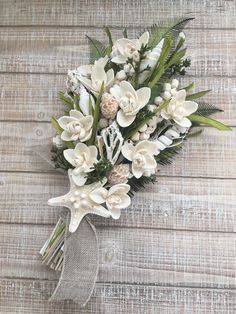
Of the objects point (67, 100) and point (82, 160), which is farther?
point (67, 100)

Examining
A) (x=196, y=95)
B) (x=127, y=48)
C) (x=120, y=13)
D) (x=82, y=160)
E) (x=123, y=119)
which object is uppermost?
(x=120, y=13)

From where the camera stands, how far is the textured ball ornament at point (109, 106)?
4.02 ft

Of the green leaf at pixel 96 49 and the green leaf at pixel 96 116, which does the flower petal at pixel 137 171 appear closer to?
the green leaf at pixel 96 116

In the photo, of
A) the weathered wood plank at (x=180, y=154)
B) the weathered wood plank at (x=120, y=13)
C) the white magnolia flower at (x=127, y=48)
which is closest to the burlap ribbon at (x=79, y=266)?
the weathered wood plank at (x=180, y=154)

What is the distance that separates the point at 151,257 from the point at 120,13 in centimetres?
79

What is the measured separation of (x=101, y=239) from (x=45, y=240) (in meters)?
0.17

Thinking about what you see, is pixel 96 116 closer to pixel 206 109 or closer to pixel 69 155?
pixel 69 155

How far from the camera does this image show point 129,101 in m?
1.23

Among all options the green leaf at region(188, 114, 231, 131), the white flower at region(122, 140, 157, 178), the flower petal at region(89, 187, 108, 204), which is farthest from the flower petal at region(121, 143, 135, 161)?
the green leaf at region(188, 114, 231, 131)

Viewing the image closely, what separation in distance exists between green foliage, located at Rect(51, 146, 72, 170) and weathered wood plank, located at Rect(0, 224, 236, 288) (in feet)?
0.63

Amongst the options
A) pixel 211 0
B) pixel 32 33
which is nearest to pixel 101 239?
pixel 32 33

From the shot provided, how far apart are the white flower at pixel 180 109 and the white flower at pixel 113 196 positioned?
235 mm

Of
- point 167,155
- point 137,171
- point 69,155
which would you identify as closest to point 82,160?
point 69,155

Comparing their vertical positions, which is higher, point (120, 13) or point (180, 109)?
point (120, 13)
